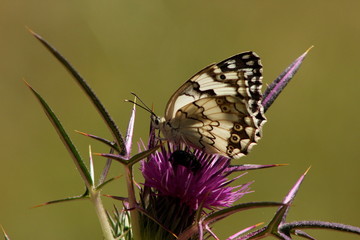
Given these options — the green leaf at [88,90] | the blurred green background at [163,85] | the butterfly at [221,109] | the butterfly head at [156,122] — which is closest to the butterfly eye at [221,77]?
the butterfly at [221,109]

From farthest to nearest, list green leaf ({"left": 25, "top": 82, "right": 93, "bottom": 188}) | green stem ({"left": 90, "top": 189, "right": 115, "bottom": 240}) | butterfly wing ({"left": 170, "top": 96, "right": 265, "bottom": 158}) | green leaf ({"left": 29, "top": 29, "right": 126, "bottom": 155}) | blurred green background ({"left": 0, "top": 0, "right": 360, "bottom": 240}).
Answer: blurred green background ({"left": 0, "top": 0, "right": 360, "bottom": 240}) < butterfly wing ({"left": 170, "top": 96, "right": 265, "bottom": 158}) < green stem ({"left": 90, "top": 189, "right": 115, "bottom": 240}) < green leaf ({"left": 25, "top": 82, "right": 93, "bottom": 188}) < green leaf ({"left": 29, "top": 29, "right": 126, "bottom": 155})

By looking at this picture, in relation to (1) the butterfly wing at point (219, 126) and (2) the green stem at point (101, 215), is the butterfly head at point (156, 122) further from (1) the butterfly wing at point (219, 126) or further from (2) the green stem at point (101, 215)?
(2) the green stem at point (101, 215)

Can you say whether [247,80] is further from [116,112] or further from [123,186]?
[116,112]

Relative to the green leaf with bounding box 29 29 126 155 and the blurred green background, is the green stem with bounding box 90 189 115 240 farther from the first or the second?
the blurred green background

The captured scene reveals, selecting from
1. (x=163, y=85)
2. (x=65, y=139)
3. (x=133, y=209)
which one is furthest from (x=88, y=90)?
(x=163, y=85)

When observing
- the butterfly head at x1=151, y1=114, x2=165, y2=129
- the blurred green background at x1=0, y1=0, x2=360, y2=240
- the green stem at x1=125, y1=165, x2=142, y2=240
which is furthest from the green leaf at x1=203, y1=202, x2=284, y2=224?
the blurred green background at x1=0, y1=0, x2=360, y2=240

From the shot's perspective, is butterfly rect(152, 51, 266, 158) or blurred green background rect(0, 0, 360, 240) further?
blurred green background rect(0, 0, 360, 240)

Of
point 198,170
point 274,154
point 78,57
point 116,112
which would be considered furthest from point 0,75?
point 198,170
